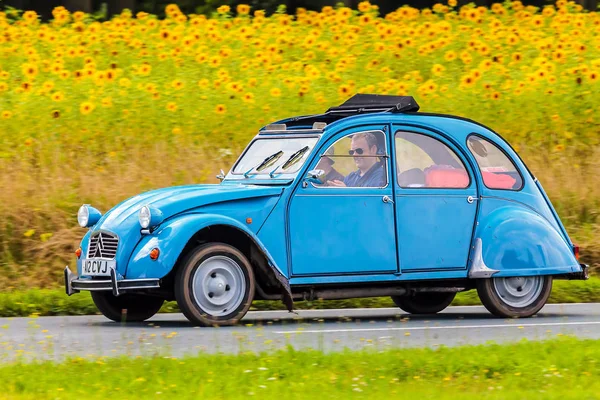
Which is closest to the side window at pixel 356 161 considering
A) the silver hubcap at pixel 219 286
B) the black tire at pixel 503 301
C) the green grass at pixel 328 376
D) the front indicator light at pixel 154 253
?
the silver hubcap at pixel 219 286

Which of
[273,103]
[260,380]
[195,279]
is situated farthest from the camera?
[273,103]

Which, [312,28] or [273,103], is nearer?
[273,103]

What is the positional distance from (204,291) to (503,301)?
2.90 meters

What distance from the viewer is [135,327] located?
10.4 metres

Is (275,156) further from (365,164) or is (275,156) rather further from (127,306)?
(127,306)

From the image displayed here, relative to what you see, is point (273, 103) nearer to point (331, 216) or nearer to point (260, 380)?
point (331, 216)

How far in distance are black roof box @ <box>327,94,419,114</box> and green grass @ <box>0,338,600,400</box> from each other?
356 centimetres

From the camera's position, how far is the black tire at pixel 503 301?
11.2m

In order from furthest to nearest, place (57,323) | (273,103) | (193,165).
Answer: (273,103)
(193,165)
(57,323)

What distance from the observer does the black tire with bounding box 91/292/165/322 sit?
1077cm

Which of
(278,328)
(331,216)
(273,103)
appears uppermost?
(273,103)

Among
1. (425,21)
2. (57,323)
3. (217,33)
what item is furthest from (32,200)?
(425,21)

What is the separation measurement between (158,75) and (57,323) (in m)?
8.33

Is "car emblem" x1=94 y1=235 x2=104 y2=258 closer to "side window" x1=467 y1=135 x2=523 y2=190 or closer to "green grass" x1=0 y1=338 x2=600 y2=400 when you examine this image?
"green grass" x1=0 y1=338 x2=600 y2=400
